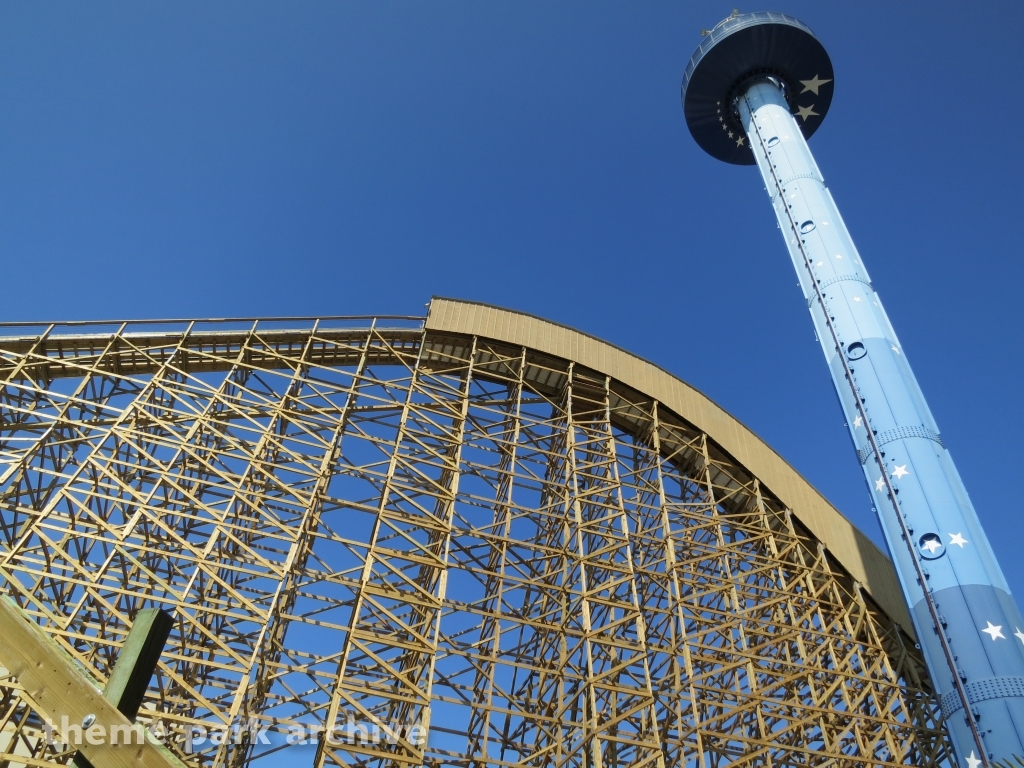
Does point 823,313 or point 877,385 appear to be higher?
point 823,313

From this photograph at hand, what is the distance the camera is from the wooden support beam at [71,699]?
270 cm

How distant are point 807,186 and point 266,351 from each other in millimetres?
14329

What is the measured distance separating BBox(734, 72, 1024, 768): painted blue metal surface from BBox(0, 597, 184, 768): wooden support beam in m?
12.6

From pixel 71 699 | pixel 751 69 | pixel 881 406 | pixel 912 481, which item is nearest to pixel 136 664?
pixel 71 699

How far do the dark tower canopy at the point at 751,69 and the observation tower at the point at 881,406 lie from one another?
0.13ft

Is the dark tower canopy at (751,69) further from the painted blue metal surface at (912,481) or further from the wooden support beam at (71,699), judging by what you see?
the wooden support beam at (71,699)

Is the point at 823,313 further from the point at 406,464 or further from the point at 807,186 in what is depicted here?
the point at 406,464

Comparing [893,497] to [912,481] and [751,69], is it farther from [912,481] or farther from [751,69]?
[751,69]

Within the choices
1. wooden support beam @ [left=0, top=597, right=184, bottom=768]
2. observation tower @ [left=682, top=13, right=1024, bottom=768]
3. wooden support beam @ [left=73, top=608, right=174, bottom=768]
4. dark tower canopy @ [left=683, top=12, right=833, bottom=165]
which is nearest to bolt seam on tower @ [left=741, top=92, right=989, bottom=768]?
observation tower @ [left=682, top=13, right=1024, bottom=768]

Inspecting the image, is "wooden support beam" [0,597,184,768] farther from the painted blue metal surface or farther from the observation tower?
the painted blue metal surface

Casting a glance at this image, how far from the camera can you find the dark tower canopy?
947 inches

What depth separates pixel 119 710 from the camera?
99.8 inches

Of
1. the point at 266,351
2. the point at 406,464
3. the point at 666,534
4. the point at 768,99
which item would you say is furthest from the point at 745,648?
the point at 768,99

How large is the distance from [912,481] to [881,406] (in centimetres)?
187
